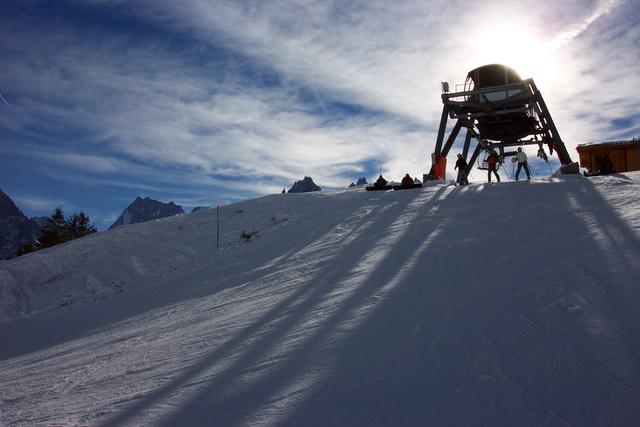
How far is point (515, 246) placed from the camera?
7492 millimetres

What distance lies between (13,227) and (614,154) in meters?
207

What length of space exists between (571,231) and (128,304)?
9.03 meters

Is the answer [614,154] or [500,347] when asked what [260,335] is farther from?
[614,154]

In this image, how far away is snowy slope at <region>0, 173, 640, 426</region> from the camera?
3574mm

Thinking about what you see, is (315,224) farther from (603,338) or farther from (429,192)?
(603,338)

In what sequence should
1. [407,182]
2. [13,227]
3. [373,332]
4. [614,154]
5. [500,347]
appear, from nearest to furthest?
[500,347], [373,332], [407,182], [614,154], [13,227]

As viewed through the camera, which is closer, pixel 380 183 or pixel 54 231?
pixel 380 183

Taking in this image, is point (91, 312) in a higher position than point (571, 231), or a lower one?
lower

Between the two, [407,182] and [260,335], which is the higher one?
[407,182]

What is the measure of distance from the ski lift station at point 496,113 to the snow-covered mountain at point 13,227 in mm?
180438

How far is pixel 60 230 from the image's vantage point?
145 feet

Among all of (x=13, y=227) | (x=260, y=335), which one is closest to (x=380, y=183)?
(x=260, y=335)

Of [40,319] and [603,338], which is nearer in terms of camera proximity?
[603,338]

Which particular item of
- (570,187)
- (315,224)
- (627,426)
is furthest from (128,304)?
(570,187)
